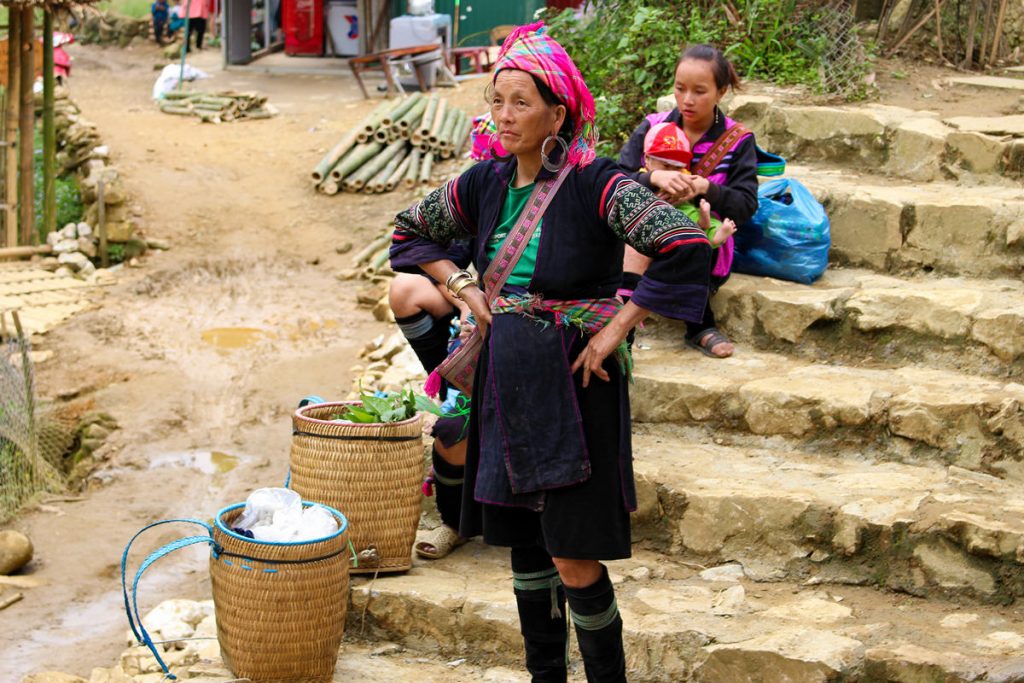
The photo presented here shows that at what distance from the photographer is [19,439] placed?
247 inches

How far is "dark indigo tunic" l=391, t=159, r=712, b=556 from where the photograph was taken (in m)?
2.64

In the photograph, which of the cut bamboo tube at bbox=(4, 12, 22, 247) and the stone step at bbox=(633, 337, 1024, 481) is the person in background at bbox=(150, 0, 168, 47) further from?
the stone step at bbox=(633, 337, 1024, 481)

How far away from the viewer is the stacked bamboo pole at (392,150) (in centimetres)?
→ 1132

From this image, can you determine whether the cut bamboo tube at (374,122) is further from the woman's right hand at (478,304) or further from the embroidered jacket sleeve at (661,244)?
the embroidered jacket sleeve at (661,244)

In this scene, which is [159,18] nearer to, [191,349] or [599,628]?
[191,349]

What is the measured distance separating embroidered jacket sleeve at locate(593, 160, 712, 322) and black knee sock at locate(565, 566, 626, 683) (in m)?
0.67

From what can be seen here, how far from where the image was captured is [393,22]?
50.4ft

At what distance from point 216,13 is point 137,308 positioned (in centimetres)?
1345

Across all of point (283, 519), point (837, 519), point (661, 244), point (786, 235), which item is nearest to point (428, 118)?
point (786, 235)


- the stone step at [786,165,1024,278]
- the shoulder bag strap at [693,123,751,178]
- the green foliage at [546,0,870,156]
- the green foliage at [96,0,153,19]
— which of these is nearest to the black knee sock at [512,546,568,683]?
the shoulder bag strap at [693,123,751,178]

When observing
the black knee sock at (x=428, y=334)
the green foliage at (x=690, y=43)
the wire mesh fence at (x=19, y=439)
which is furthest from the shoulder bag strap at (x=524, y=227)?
the wire mesh fence at (x=19, y=439)

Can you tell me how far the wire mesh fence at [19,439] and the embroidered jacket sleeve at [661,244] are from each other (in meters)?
4.46

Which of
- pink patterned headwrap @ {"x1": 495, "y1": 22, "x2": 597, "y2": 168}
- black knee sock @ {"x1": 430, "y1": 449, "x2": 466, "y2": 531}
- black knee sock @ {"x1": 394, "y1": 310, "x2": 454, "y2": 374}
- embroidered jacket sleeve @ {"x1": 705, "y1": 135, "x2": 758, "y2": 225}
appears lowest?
black knee sock @ {"x1": 430, "y1": 449, "x2": 466, "y2": 531}

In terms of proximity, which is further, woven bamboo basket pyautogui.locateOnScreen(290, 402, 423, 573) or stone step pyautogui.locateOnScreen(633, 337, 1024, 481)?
stone step pyautogui.locateOnScreen(633, 337, 1024, 481)
